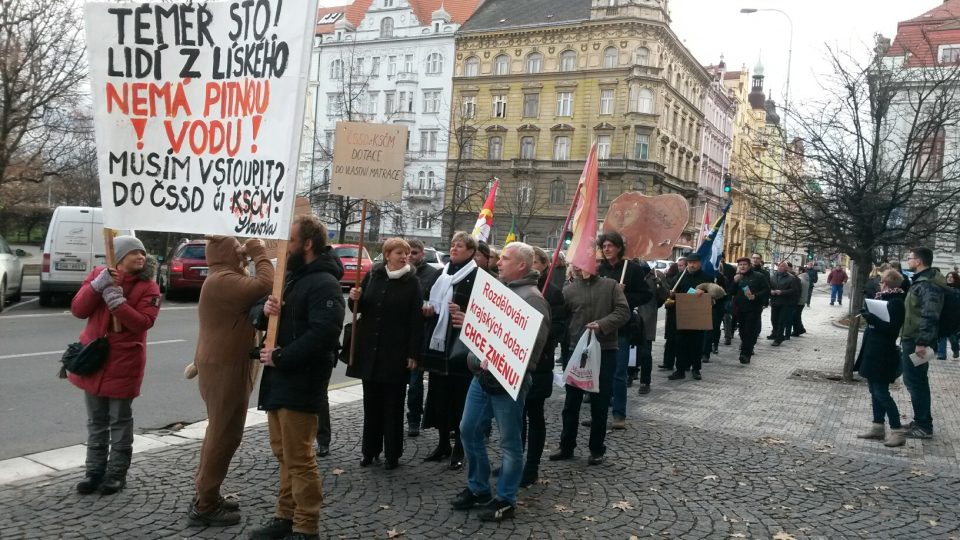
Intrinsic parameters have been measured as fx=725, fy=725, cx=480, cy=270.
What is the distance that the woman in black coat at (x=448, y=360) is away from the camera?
597 centimetres

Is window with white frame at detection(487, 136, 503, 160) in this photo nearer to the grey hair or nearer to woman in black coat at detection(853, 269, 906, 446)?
woman in black coat at detection(853, 269, 906, 446)

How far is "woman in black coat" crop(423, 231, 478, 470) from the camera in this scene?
5969 mm

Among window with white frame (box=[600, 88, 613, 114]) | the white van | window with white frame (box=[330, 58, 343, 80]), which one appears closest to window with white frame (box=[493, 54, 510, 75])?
window with white frame (box=[600, 88, 613, 114])

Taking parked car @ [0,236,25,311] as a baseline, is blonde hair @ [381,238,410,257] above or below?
above

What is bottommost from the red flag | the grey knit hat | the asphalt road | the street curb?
the asphalt road

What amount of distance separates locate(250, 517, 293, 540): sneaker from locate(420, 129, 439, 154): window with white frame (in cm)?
5536

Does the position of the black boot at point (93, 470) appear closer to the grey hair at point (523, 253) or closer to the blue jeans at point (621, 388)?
the grey hair at point (523, 253)

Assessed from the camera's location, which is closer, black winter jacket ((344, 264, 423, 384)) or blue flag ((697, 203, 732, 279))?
black winter jacket ((344, 264, 423, 384))

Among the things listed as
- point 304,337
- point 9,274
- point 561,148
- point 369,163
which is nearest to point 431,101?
point 561,148

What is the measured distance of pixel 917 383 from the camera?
7.50 meters

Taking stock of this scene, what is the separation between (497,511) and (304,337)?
1770mm

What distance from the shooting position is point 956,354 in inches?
624

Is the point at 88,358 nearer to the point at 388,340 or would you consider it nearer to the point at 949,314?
the point at 388,340

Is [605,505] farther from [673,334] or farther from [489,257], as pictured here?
[673,334]
